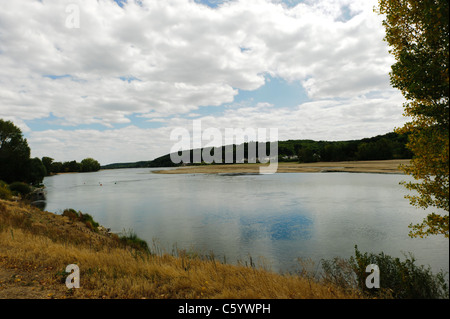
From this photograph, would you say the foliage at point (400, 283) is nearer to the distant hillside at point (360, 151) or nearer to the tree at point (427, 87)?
→ the tree at point (427, 87)

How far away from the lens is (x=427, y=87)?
6.27m

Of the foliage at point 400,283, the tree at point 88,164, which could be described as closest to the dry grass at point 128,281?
the foliage at point 400,283

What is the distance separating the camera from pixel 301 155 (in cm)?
12512

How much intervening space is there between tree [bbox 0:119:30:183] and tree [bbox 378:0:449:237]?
210 ft

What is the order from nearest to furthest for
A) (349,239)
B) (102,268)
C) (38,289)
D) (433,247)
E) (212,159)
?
(38,289) < (102,268) < (433,247) < (349,239) < (212,159)

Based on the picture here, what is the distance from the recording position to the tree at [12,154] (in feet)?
161

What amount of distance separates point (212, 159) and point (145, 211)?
107017mm

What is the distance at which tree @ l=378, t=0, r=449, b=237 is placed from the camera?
237 inches

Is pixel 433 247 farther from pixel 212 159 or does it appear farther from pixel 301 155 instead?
pixel 212 159

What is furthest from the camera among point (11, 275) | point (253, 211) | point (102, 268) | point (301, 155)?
point (301, 155)

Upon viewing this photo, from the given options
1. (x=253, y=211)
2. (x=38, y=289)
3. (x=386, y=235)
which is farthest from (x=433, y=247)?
(x=38, y=289)

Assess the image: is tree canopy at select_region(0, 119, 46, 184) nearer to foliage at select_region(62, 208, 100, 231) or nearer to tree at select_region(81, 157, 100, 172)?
foliage at select_region(62, 208, 100, 231)

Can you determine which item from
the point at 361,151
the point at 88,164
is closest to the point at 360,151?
the point at 361,151

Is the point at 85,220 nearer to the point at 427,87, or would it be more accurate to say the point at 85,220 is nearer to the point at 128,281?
the point at 128,281
